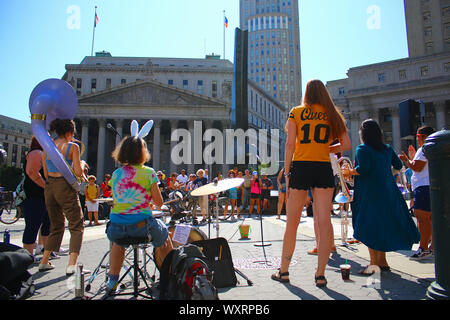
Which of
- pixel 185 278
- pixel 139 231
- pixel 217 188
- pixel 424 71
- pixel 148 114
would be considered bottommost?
pixel 185 278

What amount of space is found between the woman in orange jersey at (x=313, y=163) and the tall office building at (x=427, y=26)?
195ft

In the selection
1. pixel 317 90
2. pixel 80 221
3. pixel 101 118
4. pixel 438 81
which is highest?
pixel 438 81

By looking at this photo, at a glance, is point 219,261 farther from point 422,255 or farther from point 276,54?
point 276,54

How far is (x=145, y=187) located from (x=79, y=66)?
232 feet

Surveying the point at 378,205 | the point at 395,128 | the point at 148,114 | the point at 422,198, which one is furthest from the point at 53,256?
the point at 395,128

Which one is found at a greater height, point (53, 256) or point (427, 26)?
point (427, 26)

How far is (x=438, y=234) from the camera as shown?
9.07 ft

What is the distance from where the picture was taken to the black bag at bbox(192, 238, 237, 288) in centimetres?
366

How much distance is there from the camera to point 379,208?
13.3 ft

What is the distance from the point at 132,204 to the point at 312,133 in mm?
2263

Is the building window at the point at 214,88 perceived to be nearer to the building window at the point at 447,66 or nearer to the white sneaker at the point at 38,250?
the building window at the point at 447,66

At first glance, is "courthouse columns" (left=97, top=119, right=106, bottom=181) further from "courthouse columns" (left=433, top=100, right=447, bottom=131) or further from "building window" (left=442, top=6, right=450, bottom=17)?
"building window" (left=442, top=6, right=450, bottom=17)
